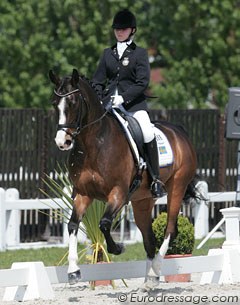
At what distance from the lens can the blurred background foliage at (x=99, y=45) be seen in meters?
24.2

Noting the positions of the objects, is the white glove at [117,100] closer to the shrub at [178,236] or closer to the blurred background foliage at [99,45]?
the shrub at [178,236]

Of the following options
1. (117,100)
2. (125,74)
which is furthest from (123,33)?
(117,100)

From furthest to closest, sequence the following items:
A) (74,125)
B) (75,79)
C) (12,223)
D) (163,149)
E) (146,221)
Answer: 1. (12,223)
2. (146,221)
3. (163,149)
4. (75,79)
5. (74,125)

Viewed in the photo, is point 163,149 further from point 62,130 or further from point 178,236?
point 62,130

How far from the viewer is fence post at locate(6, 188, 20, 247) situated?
15922 millimetres

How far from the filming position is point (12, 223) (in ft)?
52.2

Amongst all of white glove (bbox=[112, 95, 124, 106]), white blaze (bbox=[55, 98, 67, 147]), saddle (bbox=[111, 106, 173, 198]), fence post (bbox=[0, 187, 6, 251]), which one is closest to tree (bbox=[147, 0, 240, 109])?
fence post (bbox=[0, 187, 6, 251])

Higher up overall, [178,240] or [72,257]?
[72,257]

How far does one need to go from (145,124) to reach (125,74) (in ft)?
1.86

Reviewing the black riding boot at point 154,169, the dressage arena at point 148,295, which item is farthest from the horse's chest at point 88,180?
the dressage arena at point 148,295

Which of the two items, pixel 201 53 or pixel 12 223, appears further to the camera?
pixel 201 53

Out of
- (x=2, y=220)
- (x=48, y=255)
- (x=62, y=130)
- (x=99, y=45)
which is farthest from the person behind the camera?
(x=99, y=45)

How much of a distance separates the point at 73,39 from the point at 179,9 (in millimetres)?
2756

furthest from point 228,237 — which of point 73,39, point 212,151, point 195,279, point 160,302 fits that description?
point 73,39
